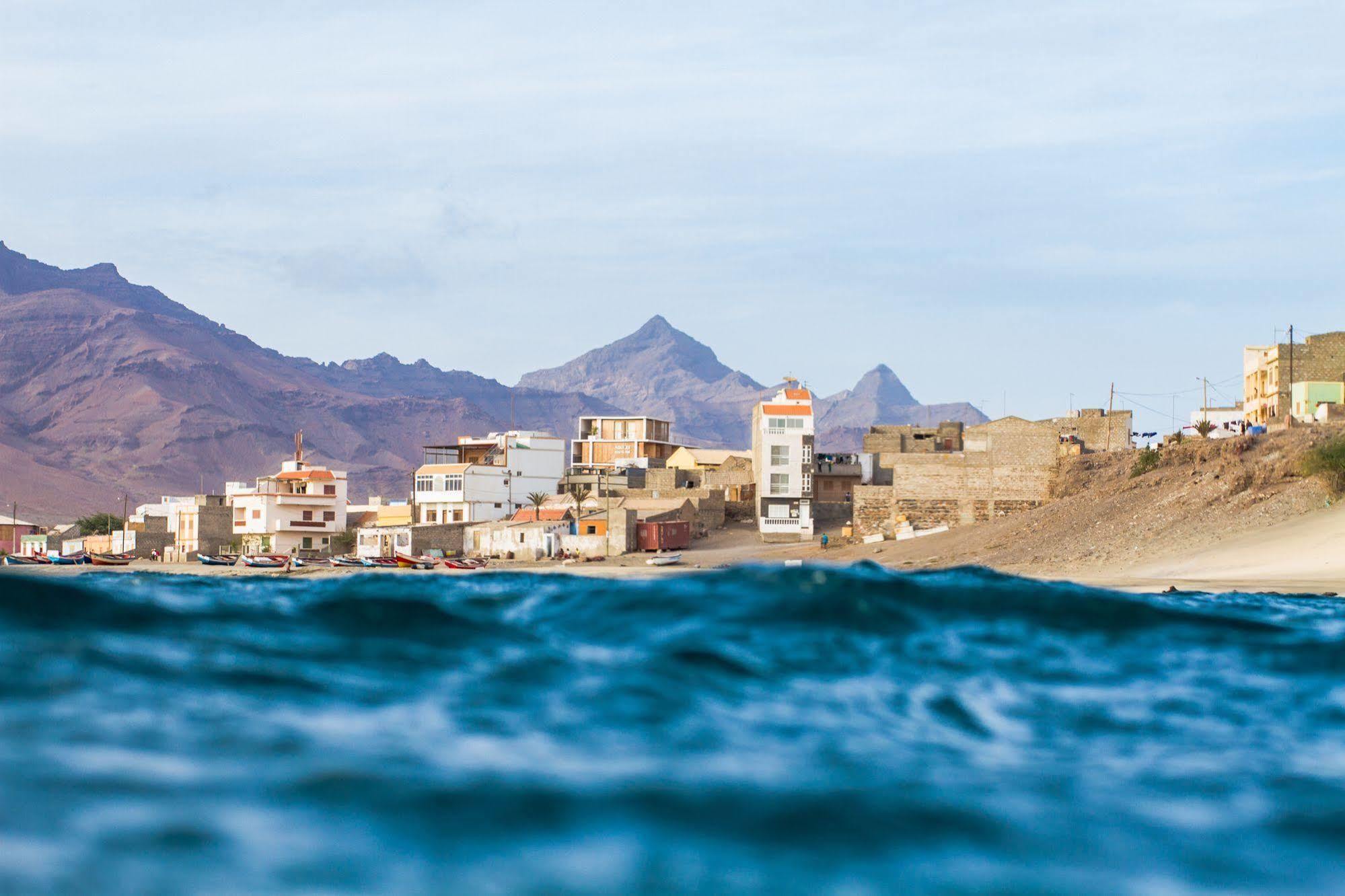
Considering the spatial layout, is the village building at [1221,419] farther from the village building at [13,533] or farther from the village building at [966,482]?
the village building at [13,533]

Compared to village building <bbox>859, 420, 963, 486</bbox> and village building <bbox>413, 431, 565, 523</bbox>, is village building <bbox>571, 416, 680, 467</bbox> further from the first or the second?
village building <bbox>859, 420, 963, 486</bbox>

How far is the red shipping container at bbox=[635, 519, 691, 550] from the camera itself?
220ft

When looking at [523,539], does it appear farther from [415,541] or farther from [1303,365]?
[1303,365]

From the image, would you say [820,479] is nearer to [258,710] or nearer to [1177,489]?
[1177,489]

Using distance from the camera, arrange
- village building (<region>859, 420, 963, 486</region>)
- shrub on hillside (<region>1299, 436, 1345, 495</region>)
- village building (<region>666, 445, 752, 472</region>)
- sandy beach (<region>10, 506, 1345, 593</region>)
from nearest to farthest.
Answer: sandy beach (<region>10, 506, 1345, 593</region>) < shrub on hillside (<region>1299, 436, 1345, 495</region>) < village building (<region>859, 420, 963, 486</region>) < village building (<region>666, 445, 752, 472</region>)

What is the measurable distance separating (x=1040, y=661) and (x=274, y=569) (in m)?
59.5

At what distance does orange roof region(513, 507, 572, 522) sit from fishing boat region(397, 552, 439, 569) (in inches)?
426

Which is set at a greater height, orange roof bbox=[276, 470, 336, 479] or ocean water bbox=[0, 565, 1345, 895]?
orange roof bbox=[276, 470, 336, 479]

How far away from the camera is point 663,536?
67875mm

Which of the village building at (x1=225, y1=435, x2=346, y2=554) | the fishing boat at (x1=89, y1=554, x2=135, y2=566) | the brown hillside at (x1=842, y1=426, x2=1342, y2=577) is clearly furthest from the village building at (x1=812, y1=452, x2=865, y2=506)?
the fishing boat at (x1=89, y1=554, x2=135, y2=566)

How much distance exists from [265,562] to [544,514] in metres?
15.6

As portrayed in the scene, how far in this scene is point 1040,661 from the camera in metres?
9.55

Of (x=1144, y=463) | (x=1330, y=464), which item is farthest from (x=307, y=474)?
(x=1330, y=464)

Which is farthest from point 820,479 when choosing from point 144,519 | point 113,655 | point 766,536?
point 113,655
